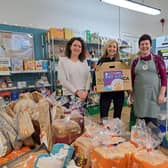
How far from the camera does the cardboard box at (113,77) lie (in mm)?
1964

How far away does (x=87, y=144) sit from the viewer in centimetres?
107

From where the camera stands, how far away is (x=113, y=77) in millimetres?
1962

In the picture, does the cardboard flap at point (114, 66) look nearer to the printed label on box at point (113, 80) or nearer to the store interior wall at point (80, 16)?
the printed label on box at point (113, 80)

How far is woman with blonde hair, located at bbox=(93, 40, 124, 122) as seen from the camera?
84.0 inches

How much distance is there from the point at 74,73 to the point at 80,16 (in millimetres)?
3325

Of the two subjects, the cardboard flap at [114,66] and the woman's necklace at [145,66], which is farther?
the woman's necklace at [145,66]

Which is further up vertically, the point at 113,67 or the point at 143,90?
the point at 113,67

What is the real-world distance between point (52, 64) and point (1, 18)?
134 cm

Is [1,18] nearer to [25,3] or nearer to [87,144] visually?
[25,3]

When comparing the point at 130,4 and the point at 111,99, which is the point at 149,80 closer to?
the point at 111,99

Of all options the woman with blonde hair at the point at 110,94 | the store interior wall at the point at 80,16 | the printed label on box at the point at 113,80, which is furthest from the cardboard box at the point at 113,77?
the store interior wall at the point at 80,16

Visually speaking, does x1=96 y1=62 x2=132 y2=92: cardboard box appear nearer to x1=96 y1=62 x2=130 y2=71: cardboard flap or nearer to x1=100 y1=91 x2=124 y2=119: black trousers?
x1=96 y1=62 x2=130 y2=71: cardboard flap

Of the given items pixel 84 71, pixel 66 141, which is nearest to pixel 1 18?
pixel 84 71

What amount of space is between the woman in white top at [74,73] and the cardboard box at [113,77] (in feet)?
0.65
